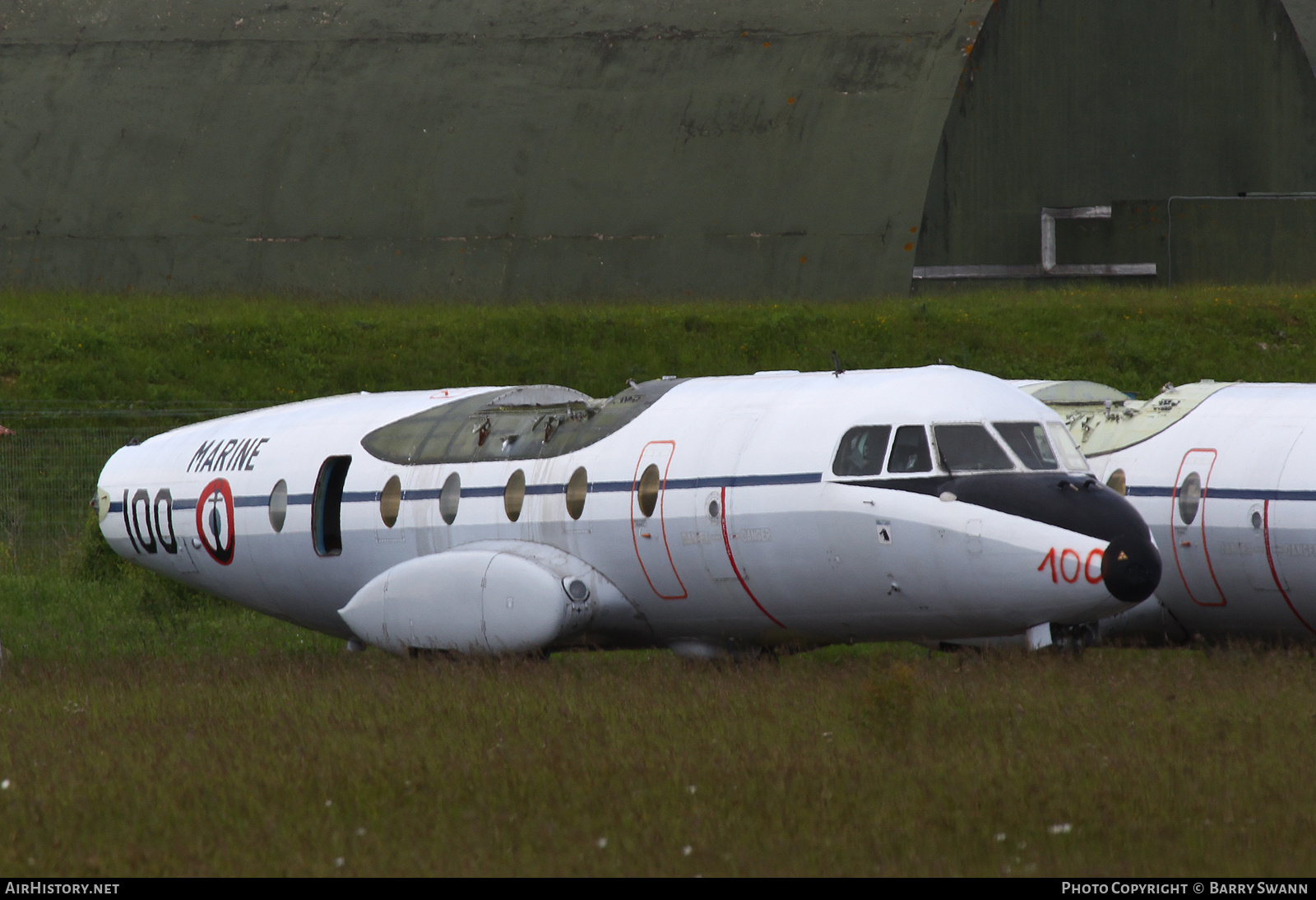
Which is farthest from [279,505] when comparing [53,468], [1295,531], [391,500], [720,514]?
[53,468]

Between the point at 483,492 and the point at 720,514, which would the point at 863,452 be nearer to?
the point at 720,514

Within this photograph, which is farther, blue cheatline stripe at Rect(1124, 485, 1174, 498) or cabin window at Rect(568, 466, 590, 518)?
blue cheatline stripe at Rect(1124, 485, 1174, 498)

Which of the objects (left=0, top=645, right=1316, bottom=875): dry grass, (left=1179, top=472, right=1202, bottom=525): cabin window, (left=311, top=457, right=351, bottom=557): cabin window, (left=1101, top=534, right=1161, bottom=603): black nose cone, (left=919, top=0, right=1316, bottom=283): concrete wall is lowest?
(left=0, top=645, right=1316, bottom=875): dry grass

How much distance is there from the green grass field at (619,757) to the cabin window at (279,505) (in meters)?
1.71

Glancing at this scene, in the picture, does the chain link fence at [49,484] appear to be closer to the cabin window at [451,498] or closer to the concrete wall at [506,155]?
the concrete wall at [506,155]

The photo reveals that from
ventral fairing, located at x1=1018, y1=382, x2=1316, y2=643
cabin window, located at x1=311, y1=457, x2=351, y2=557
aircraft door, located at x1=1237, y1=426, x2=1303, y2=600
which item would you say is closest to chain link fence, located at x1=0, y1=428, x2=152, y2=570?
cabin window, located at x1=311, y1=457, x2=351, y2=557

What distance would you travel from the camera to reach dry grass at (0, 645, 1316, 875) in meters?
10.6

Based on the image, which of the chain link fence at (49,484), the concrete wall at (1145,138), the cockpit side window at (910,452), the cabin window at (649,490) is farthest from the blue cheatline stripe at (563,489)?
the concrete wall at (1145,138)

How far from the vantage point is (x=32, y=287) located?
4297 centimetres

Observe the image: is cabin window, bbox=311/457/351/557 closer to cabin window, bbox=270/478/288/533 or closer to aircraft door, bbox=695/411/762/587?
cabin window, bbox=270/478/288/533

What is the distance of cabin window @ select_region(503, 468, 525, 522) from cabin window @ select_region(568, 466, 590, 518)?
26.8 inches

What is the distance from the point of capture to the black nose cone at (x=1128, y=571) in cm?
1580

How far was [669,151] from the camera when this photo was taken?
137ft

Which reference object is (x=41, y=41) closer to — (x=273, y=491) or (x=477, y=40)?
(x=477, y=40)
